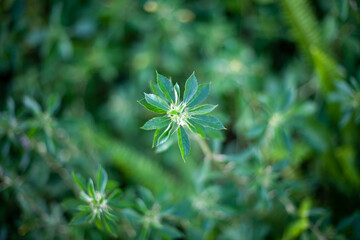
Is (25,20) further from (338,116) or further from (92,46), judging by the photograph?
(338,116)

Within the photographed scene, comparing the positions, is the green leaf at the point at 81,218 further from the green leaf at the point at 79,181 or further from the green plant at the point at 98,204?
the green leaf at the point at 79,181

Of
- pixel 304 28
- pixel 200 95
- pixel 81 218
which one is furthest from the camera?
pixel 304 28

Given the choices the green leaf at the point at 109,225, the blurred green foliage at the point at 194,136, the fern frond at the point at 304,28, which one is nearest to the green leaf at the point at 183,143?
the blurred green foliage at the point at 194,136

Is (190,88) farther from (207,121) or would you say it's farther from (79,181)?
(79,181)

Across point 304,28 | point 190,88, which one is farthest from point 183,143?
point 304,28

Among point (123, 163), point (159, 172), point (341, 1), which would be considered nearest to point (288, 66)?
point (341, 1)
